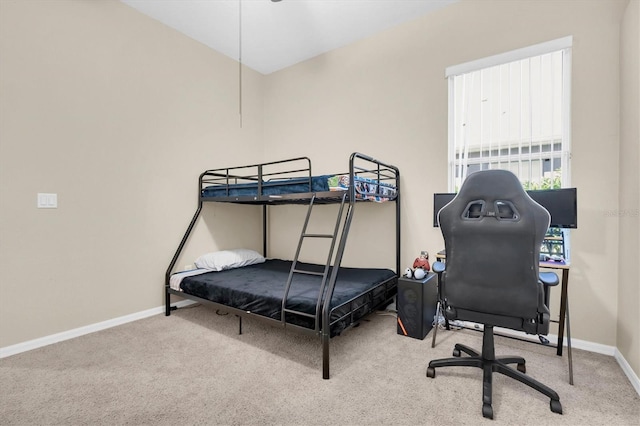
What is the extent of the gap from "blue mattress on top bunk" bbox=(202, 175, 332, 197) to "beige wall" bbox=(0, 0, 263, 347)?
0.34 m

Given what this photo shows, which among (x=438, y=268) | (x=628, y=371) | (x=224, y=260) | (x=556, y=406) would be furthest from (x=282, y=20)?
(x=628, y=371)

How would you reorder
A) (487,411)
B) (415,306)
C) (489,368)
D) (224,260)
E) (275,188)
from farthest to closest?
(224,260), (275,188), (415,306), (489,368), (487,411)

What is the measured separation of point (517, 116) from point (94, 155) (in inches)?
150

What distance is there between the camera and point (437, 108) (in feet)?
9.71

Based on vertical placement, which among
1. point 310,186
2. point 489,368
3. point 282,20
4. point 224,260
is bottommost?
point 489,368

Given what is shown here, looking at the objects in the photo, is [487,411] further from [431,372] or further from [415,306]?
[415,306]

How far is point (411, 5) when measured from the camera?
2920 mm

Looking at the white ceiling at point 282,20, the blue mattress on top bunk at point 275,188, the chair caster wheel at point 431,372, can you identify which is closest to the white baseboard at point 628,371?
the chair caster wheel at point 431,372

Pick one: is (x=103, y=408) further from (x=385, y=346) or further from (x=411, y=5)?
Result: (x=411, y=5)

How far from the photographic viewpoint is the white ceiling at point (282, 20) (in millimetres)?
2904

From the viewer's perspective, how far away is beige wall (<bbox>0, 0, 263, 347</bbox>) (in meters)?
2.31

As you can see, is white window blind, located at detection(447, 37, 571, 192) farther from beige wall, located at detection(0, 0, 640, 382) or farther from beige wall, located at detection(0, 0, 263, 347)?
beige wall, located at detection(0, 0, 263, 347)

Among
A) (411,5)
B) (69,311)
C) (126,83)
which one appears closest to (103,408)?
(69,311)

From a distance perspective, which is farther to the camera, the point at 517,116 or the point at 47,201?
the point at 517,116
